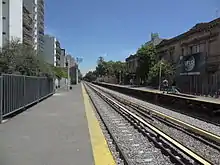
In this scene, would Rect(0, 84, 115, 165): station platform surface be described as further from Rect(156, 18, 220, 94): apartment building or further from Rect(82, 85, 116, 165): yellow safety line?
Rect(156, 18, 220, 94): apartment building

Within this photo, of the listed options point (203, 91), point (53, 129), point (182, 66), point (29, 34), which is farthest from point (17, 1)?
point (53, 129)

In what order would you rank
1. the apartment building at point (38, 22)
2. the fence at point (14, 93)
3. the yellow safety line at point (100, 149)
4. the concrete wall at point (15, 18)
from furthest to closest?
the apartment building at point (38, 22) < the concrete wall at point (15, 18) < the fence at point (14, 93) < the yellow safety line at point (100, 149)

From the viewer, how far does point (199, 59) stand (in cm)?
5053

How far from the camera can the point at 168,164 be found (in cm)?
771

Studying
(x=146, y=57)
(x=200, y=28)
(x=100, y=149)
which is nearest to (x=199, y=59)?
(x=200, y=28)

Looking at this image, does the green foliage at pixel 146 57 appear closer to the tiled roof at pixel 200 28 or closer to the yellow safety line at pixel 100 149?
the tiled roof at pixel 200 28

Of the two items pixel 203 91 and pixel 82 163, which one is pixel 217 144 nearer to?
pixel 82 163

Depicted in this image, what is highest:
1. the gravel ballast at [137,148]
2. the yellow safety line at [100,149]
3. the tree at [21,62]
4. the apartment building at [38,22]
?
the apartment building at [38,22]

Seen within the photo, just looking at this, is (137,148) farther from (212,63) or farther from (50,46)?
(50,46)

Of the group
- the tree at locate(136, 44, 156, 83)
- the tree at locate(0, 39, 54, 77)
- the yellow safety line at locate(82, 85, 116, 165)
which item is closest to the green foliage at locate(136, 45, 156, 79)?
the tree at locate(136, 44, 156, 83)

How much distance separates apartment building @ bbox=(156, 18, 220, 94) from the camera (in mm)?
46156

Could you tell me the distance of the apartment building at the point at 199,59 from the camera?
46156 millimetres

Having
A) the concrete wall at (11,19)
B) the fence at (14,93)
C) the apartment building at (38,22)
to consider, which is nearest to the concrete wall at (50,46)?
the apartment building at (38,22)

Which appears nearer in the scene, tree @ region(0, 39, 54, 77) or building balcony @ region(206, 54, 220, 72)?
tree @ region(0, 39, 54, 77)
